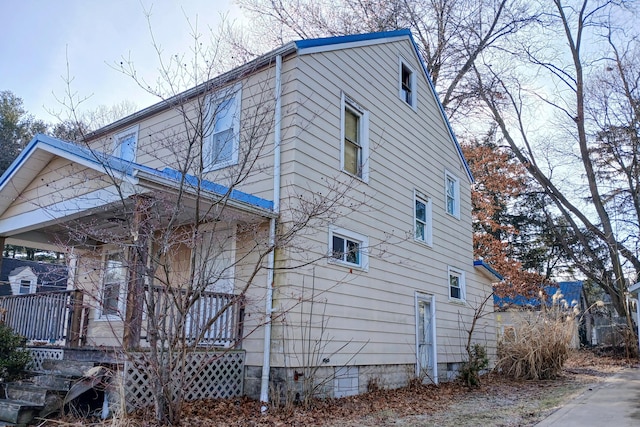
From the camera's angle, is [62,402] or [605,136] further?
[605,136]

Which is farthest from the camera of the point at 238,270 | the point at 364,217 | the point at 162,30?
the point at 364,217

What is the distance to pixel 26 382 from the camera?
764 centimetres

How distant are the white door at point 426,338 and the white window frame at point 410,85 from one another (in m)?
4.78

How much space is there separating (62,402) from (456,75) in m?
20.3

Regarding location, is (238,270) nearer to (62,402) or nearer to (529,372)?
(62,402)

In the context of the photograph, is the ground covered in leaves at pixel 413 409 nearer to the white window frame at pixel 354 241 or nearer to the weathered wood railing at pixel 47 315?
the white window frame at pixel 354 241

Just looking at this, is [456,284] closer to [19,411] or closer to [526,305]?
[526,305]

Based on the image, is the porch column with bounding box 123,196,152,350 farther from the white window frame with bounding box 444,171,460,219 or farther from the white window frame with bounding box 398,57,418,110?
the white window frame with bounding box 444,171,460,219

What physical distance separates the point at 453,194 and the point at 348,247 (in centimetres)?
620

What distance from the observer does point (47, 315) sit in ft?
29.6

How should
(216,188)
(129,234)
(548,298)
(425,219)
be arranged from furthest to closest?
(548,298), (425,219), (216,188), (129,234)

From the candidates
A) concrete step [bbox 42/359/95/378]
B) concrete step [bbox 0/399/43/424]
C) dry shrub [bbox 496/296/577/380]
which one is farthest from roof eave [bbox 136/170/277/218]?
dry shrub [bbox 496/296/577/380]

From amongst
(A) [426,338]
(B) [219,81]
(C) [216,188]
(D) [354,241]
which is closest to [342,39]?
(B) [219,81]

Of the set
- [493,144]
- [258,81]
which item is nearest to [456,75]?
[493,144]
